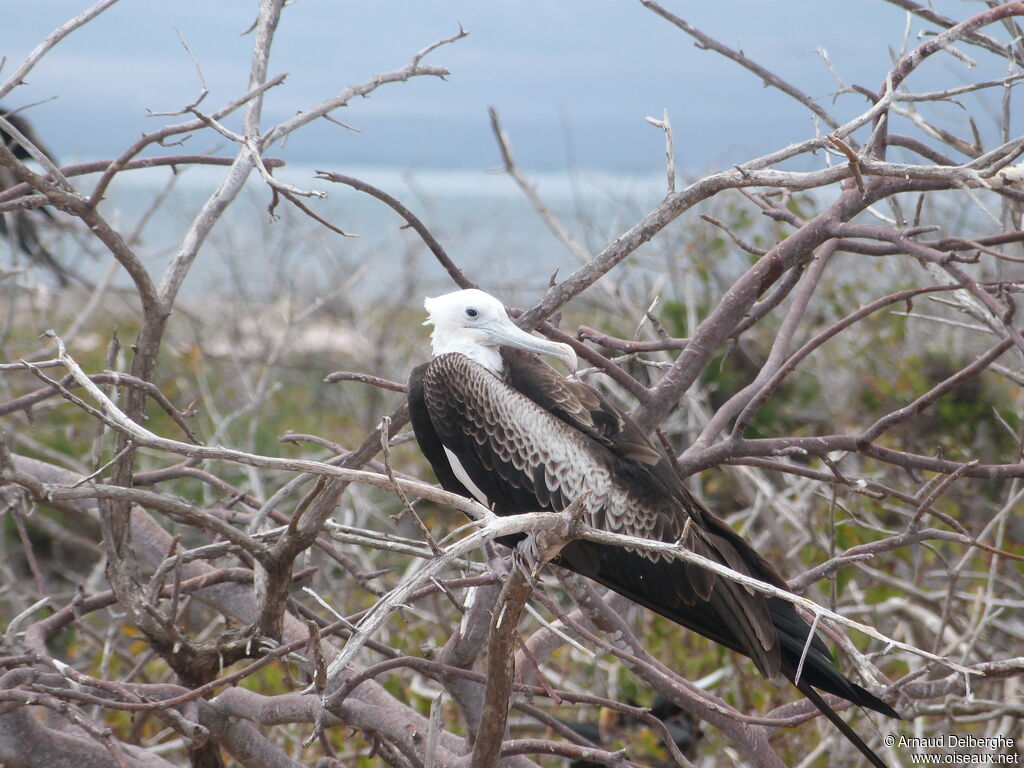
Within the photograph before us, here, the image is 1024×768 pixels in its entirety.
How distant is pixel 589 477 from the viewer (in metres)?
2.45

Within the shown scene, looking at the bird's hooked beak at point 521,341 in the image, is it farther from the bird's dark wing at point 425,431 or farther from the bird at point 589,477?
the bird's dark wing at point 425,431

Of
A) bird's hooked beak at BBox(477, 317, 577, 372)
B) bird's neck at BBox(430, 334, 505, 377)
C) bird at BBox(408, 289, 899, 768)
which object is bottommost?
bird at BBox(408, 289, 899, 768)

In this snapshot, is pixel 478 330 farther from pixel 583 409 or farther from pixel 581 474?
pixel 581 474

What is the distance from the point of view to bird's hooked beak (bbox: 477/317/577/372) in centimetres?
239

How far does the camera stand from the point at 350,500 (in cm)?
467

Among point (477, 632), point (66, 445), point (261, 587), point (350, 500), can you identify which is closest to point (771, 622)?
point (477, 632)

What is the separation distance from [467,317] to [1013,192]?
1.31 metres

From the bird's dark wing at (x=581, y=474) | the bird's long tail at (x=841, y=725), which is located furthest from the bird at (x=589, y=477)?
the bird's long tail at (x=841, y=725)

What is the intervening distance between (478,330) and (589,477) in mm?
485

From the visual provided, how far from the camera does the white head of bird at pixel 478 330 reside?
2.58 meters

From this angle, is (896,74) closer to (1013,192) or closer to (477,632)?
(1013,192)

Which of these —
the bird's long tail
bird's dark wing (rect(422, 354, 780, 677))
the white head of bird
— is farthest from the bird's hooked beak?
the bird's long tail

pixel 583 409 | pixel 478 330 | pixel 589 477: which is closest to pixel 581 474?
pixel 589 477

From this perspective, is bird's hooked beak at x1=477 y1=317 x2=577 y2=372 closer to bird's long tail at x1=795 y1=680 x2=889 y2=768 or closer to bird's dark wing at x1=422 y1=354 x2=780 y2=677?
bird's dark wing at x1=422 y1=354 x2=780 y2=677
